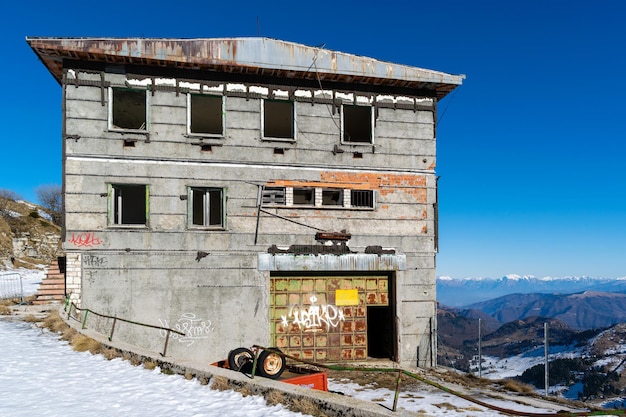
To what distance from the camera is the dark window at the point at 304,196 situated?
1961 cm

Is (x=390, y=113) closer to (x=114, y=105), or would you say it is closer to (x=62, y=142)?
(x=114, y=105)

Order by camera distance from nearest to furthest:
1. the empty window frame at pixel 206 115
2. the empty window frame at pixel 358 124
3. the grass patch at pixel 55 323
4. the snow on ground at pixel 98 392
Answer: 1. the snow on ground at pixel 98 392
2. the grass patch at pixel 55 323
3. the empty window frame at pixel 206 115
4. the empty window frame at pixel 358 124

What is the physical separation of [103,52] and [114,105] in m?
1.95

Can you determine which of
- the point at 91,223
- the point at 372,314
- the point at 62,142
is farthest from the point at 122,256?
the point at 372,314

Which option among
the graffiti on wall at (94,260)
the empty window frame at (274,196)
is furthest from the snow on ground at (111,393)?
the empty window frame at (274,196)

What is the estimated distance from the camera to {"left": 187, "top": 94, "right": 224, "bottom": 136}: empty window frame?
18719mm

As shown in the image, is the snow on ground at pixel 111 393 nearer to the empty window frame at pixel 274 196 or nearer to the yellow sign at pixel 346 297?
the yellow sign at pixel 346 297

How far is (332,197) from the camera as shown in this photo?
2005 centimetres

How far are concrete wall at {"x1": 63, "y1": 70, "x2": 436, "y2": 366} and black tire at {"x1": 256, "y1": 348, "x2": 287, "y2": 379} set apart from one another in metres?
6.44

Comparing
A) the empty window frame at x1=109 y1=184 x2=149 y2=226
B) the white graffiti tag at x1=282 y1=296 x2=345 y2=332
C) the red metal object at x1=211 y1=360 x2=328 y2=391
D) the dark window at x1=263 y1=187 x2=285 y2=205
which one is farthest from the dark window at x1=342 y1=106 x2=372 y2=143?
the red metal object at x1=211 y1=360 x2=328 y2=391

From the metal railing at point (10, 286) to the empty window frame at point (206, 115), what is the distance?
1512 cm

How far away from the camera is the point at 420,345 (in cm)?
2000

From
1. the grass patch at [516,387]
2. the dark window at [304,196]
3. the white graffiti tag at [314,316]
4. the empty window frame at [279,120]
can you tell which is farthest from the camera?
A: the dark window at [304,196]

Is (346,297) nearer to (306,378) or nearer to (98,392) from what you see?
(306,378)
